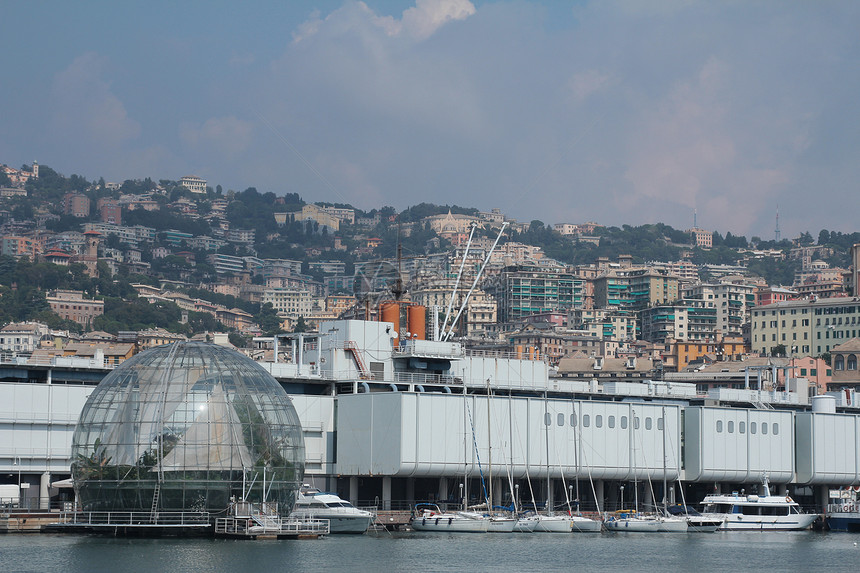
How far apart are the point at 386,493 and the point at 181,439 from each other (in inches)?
1093

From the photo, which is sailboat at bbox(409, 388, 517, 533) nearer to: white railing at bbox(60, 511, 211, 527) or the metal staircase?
the metal staircase

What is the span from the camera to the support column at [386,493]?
94.8 metres

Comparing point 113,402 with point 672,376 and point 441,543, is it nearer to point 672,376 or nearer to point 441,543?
point 441,543

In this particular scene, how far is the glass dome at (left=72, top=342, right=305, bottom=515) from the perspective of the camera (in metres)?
69.9

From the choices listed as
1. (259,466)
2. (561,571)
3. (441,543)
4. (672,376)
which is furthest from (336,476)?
(672,376)

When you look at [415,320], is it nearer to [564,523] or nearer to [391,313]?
[391,313]

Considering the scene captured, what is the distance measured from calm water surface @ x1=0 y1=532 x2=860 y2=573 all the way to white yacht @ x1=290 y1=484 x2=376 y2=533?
1276mm

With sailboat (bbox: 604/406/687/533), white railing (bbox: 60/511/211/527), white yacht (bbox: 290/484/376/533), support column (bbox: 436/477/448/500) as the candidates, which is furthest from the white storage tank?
white railing (bbox: 60/511/211/527)

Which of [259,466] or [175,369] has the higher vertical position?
[175,369]

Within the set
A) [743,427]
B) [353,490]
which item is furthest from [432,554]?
[743,427]

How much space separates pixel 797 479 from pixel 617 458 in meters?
18.3

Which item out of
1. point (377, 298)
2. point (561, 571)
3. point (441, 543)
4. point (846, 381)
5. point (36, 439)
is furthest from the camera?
point (846, 381)

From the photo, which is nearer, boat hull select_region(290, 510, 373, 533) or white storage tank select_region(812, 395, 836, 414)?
boat hull select_region(290, 510, 373, 533)

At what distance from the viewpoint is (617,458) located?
10269cm
